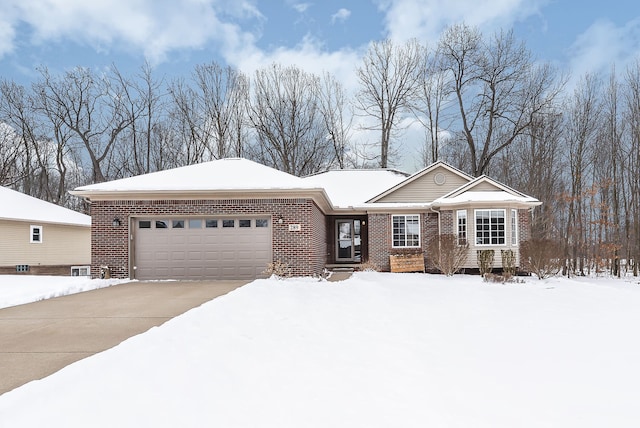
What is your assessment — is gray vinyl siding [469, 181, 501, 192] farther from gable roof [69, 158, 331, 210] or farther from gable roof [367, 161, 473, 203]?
gable roof [69, 158, 331, 210]

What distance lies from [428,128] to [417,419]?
2669 cm

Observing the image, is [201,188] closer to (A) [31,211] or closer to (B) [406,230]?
(B) [406,230]

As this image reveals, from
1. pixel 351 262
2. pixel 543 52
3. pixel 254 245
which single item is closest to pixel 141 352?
pixel 254 245

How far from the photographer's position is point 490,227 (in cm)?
1586

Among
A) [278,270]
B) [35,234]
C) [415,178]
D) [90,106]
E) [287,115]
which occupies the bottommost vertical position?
[278,270]

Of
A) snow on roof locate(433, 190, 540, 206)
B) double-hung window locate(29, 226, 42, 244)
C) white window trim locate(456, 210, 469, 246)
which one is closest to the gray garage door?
snow on roof locate(433, 190, 540, 206)

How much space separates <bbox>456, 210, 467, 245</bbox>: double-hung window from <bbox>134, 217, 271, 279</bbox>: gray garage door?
25.3 feet

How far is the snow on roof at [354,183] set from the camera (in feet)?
62.1

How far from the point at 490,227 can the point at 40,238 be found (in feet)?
72.8

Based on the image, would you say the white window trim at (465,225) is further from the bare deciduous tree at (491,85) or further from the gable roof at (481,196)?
the bare deciduous tree at (491,85)

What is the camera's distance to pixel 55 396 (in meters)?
3.52

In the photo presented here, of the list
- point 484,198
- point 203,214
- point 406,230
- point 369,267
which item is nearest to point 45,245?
Result: point 203,214

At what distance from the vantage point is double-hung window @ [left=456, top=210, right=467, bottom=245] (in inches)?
634

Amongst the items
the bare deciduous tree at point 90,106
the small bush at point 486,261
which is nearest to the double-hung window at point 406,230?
the small bush at point 486,261
